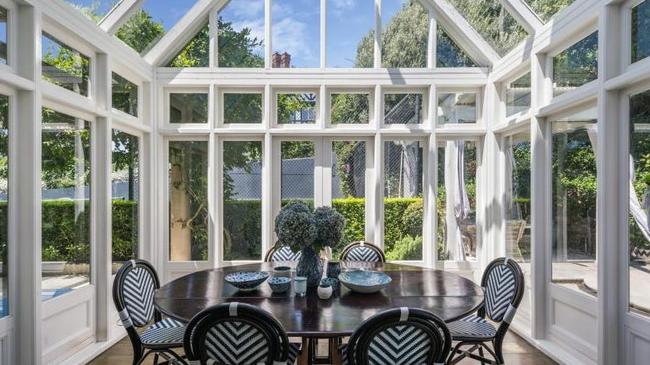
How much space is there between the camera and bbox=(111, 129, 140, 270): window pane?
12.5 feet

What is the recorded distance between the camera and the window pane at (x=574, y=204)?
3.01m

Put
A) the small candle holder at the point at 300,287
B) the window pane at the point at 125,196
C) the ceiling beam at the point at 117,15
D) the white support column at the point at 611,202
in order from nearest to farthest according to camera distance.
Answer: the small candle holder at the point at 300,287
the white support column at the point at 611,202
the ceiling beam at the point at 117,15
the window pane at the point at 125,196

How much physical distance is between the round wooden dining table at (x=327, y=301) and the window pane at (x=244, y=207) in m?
1.82

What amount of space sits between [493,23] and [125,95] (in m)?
4.14

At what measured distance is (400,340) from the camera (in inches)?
66.2

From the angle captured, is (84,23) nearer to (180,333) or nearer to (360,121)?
(180,333)

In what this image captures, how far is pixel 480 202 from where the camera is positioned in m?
4.64

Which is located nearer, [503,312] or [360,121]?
[503,312]

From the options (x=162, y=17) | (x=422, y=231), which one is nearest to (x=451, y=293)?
(x=422, y=231)

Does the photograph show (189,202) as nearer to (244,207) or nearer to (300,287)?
(244,207)

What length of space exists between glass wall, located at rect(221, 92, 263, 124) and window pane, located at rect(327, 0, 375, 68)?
1.01 m

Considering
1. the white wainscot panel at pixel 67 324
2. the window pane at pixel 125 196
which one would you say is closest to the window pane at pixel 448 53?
the window pane at pixel 125 196

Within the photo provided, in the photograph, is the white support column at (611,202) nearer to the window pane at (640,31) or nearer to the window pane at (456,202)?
the window pane at (640,31)

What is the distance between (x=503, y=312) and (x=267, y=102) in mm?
3290
